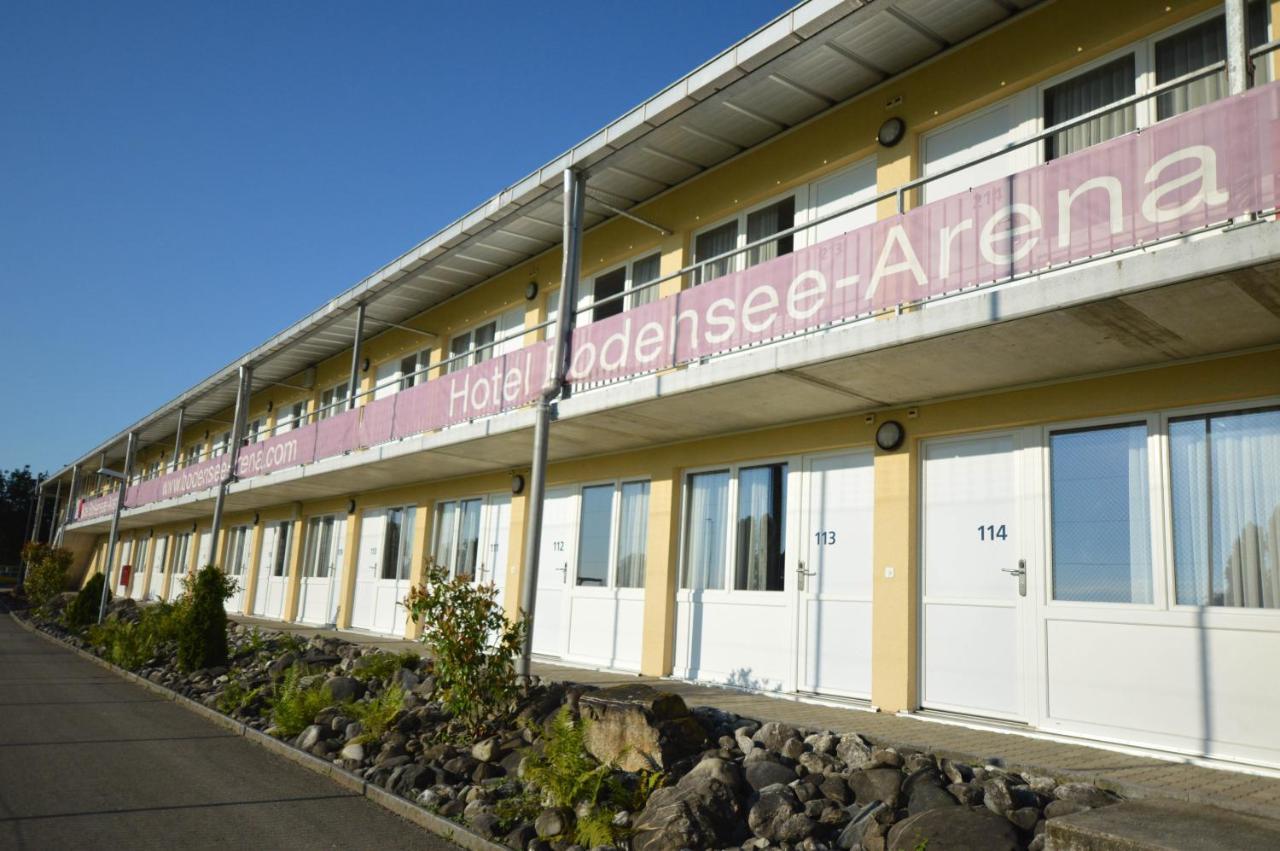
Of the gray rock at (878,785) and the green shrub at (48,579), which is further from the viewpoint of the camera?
the green shrub at (48,579)

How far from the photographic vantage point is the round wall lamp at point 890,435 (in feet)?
31.0

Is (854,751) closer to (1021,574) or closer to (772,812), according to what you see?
(772,812)

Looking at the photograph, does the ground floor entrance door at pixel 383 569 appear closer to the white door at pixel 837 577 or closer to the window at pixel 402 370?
the window at pixel 402 370

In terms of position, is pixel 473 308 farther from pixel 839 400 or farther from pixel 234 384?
pixel 234 384

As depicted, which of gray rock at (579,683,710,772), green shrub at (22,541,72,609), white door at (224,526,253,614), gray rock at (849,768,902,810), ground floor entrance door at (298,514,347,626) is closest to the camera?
gray rock at (849,768,902,810)

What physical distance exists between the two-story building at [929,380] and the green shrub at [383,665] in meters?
2.46

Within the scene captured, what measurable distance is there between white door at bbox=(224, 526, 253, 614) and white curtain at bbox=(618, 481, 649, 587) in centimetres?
1814

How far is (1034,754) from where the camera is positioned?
6738 mm

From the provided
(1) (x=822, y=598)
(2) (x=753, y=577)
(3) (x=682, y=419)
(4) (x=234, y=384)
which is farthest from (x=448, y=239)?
(4) (x=234, y=384)

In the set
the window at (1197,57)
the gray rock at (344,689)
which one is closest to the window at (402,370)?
the gray rock at (344,689)

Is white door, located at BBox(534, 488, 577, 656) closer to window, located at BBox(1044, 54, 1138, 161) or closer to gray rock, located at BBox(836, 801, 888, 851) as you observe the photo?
gray rock, located at BBox(836, 801, 888, 851)

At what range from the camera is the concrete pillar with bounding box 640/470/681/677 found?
38.9 ft

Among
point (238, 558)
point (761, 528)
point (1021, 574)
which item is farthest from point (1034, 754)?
point (238, 558)

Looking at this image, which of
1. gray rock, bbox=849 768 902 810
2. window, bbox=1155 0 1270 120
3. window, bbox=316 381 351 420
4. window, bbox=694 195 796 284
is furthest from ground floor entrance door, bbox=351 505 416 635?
window, bbox=1155 0 1270 120
